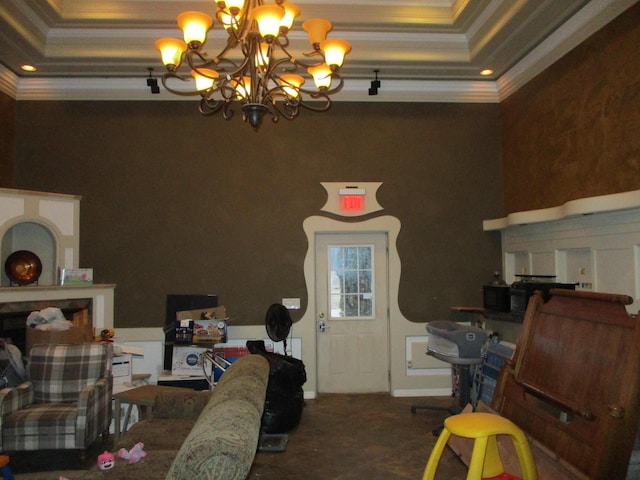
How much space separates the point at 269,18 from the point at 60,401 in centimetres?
374

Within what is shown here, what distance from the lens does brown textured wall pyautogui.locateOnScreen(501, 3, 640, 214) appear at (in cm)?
399

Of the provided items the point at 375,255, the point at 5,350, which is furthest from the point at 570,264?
the point at 5,350

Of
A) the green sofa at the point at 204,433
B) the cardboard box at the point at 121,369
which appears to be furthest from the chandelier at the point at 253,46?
the cardboard box at the point at 121,369

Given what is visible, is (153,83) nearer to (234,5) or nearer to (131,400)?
(234,5)

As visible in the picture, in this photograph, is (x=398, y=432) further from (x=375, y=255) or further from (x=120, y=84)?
(x=120, y=84)

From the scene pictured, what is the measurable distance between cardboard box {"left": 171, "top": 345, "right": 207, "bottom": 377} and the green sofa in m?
1.46

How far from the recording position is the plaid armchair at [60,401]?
379 cm

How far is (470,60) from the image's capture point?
537 centimetres

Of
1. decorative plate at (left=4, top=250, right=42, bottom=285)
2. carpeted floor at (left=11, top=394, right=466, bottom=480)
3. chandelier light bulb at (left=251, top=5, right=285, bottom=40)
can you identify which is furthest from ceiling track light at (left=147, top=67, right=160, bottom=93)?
carpeted floor at (left=11, top=394, right=466, bottom=480)

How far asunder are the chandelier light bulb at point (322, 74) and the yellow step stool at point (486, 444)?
8.44 ft

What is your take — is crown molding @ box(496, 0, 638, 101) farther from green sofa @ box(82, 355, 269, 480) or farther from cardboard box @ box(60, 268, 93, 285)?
cardboard box @ box(60, 268, 93, 285)

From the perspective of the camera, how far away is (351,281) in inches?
239

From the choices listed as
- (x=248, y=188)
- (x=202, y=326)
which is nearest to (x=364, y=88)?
(x=248, y=188)

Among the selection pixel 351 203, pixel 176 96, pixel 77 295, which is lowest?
pixel 77 295
